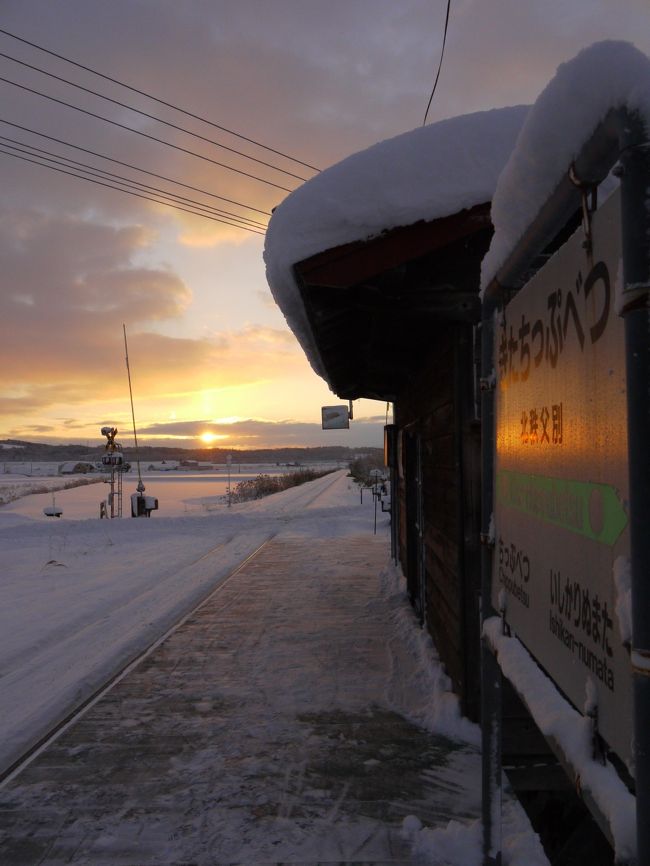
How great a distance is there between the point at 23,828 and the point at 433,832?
217 cm

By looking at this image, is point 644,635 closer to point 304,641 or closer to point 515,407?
point 515,407

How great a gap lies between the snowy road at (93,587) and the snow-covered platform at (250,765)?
0.43 m

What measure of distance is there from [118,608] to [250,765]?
16.4 feet

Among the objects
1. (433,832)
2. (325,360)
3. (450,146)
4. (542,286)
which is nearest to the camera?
(542,286)

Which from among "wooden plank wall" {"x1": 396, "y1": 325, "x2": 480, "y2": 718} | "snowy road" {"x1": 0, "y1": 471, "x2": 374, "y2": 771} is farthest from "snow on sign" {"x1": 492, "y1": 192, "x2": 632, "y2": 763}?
"snowy road" {"x1": 0, "y1": 471, "x2": 374, "y2": 771}

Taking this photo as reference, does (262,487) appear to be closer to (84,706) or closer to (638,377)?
(84,706)

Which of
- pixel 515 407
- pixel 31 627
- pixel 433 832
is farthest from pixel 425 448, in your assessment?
pixel 31 627

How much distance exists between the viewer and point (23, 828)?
3.34m

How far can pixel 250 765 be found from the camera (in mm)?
3992

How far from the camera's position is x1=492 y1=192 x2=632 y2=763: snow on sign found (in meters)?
1.39

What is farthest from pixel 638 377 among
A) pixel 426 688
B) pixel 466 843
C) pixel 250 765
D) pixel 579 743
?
pixel 426 688

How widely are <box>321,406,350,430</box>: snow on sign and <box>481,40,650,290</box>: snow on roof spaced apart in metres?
23.9

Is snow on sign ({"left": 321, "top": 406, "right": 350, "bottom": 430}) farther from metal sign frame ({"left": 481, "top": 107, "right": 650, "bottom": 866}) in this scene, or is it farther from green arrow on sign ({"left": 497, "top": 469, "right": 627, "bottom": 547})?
metal sign frame ({"left": 481, "top": 107, "right": 650, "bottom": 866})

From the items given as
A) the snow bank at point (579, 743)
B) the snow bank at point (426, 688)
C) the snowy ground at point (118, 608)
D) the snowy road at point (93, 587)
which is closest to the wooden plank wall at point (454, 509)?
the snow bank at point (426, 688)
